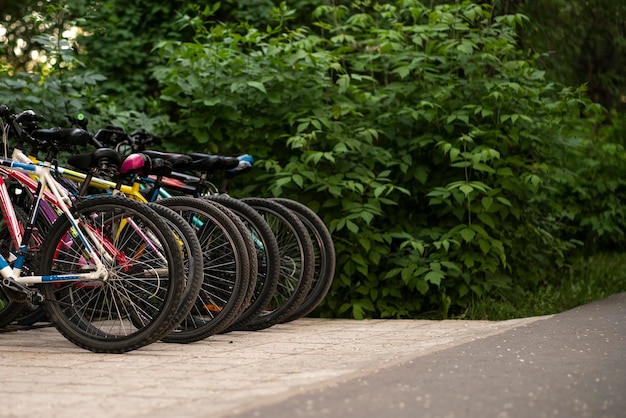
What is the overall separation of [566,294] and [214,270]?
3619 mm

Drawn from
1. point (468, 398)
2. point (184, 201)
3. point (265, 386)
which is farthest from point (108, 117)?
point (468, 398)

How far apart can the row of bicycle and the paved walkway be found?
0.18 m

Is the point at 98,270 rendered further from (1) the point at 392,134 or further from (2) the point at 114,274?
(1) the point at 392,134

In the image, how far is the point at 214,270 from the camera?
22.4 ft

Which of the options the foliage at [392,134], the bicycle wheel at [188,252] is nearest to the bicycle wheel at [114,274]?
the bicycle wheel at [188,252]

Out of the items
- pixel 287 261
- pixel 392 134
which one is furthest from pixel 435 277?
pixel 392 134

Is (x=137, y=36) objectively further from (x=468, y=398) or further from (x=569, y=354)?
(x=468, y=398)

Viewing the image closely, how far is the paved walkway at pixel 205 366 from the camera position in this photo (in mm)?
4266

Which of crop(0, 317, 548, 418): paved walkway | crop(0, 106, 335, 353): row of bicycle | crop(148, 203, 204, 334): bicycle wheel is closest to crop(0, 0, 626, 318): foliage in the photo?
crop(0, 317, 548, 418): paved walkway

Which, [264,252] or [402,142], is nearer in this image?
[264,252]

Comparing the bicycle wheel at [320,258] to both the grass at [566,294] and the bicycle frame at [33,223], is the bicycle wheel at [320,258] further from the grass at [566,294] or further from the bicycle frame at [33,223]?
the bicycle frame at [33,223]

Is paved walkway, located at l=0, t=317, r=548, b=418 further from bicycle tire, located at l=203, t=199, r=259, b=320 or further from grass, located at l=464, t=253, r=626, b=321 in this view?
grass, located at l=464, t=253, r=626, b=321

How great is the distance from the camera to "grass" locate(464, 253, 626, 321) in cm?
825

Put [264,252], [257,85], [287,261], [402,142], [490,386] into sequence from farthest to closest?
[402,142]
[257,85]
[287,261]
[264,252]
[490,386]
